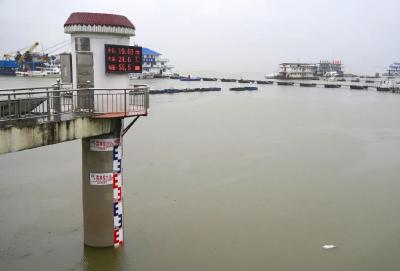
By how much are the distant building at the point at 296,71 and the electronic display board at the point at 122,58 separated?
125 meters

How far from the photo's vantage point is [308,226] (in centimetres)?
1202

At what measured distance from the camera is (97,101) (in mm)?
8484

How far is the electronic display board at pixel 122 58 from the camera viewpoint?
332 inches

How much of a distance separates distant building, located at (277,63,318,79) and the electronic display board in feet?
411

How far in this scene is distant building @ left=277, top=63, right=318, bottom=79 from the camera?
424 feet

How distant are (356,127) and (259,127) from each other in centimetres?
859

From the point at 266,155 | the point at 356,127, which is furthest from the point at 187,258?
the point at 356,127

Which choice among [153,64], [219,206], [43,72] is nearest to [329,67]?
[153,64]

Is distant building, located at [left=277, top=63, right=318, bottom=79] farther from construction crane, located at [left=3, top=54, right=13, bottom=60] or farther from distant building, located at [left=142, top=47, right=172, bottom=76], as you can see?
construction crane, located at [left=3, top=54, right=13, bottom=60]

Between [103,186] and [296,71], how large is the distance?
127 meters

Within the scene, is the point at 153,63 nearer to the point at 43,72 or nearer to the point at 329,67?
the point at 43,72

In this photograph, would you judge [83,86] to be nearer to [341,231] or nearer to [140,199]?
[140,199]

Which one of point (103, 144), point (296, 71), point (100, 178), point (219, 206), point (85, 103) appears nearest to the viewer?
point (85, 103)

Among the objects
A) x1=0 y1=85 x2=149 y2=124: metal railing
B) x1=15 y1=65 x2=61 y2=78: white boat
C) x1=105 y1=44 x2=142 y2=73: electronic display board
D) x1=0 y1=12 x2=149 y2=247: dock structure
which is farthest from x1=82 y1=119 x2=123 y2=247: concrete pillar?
x1=15 y1=65 x2=61 y2=78: white boat
